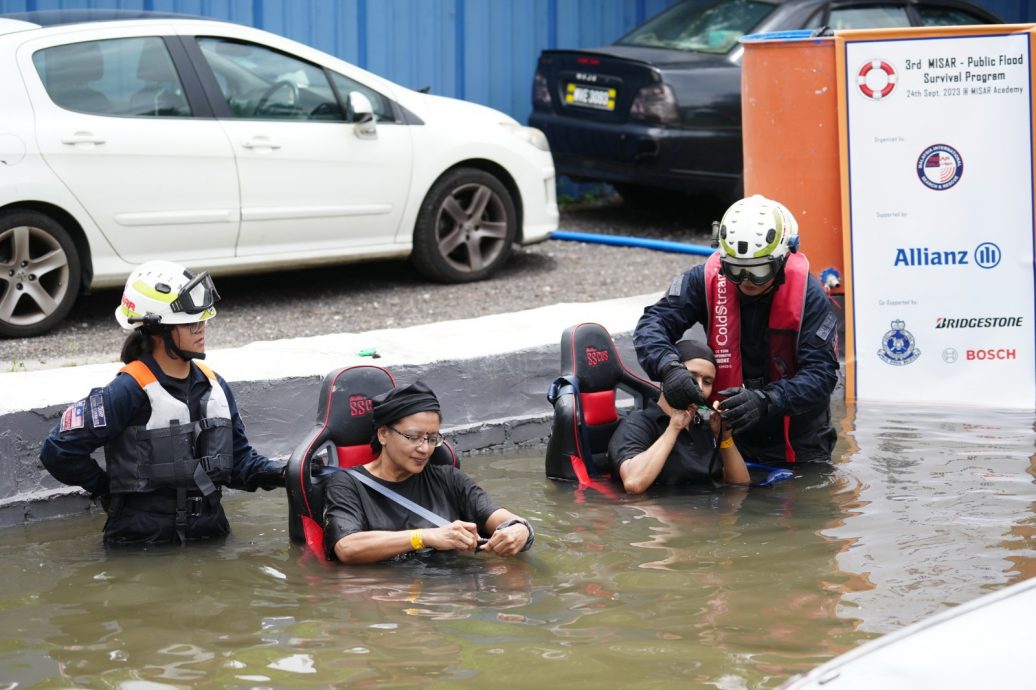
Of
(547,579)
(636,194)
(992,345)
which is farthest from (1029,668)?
(636,194)

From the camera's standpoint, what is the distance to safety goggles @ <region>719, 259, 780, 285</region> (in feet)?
23.3

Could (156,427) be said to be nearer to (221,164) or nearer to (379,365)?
(379,365)

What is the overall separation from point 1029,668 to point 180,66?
7337mm

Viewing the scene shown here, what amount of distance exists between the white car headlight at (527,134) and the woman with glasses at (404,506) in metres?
5.08

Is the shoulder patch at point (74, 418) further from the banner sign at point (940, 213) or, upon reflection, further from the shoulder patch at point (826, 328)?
the banner sign at point (940, 213)

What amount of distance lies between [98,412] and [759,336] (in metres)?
3.25

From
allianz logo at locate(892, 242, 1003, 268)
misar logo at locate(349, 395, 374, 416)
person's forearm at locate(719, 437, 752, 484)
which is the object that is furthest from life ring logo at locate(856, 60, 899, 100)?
misar logo at locate(349, 395, 374, 416)

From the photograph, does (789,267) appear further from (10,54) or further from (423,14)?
(423,14)

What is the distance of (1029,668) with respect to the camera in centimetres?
332

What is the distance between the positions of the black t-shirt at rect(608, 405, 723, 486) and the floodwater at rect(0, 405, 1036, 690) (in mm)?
115

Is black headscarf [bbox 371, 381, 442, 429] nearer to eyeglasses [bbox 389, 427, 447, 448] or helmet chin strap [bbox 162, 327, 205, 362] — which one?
eyeglasses [bbox 389, 427, 447, 448]

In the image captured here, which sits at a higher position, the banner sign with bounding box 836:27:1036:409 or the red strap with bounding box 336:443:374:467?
the banner sign with bounding box 836:27:1036:409

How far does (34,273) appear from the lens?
875cm

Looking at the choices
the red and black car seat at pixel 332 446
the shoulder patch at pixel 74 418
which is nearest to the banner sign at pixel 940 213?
the red and black car seat at pixel 332 446
